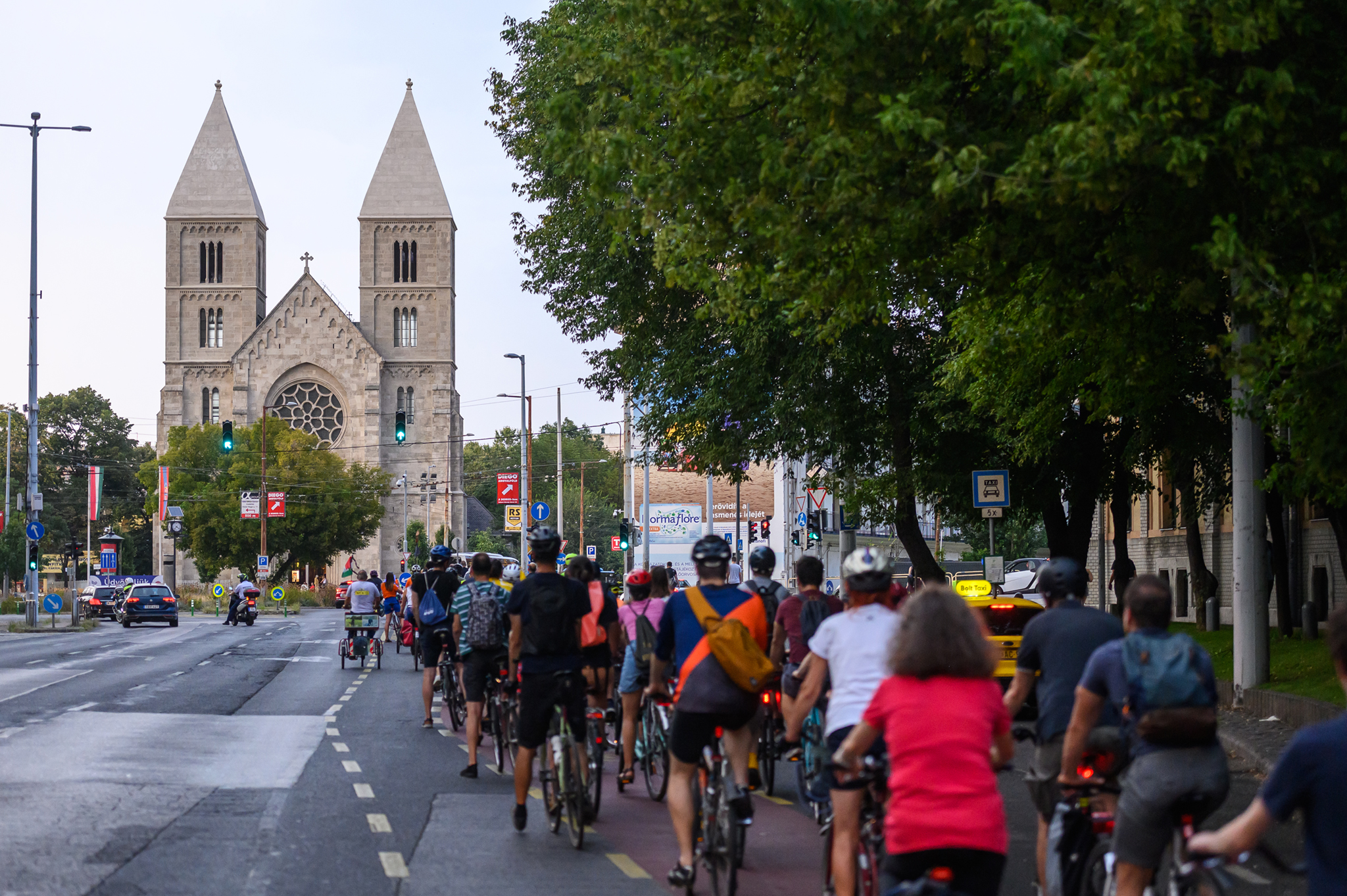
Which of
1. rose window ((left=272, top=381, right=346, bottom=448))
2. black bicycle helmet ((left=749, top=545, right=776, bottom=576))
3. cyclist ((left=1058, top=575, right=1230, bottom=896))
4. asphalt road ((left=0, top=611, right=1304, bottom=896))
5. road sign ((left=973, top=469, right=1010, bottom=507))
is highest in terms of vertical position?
rose window ((left=272, top=381, right=346, bottom=448))

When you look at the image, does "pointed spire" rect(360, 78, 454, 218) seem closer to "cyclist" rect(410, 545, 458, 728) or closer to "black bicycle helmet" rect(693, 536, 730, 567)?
"cyclist" rect(410, 545, 458, 728)

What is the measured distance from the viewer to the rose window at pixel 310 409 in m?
100

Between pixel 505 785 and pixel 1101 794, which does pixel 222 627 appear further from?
pixel 1101 794

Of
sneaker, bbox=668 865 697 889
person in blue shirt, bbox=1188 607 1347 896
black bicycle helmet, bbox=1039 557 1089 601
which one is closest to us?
person in blue shirt, bbox=1188 607 1347 896

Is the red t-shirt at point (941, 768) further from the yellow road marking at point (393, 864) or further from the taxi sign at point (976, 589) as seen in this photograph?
the taxi sign at point (976, 589)

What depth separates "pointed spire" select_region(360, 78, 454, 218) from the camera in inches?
4040

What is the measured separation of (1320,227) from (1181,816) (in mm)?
6318

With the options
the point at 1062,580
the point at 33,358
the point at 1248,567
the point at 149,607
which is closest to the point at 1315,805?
the point at 1062,580

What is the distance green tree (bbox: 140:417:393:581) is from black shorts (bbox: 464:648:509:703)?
7510 centimetres

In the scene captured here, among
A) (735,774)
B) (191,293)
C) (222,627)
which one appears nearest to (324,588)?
(191,293)

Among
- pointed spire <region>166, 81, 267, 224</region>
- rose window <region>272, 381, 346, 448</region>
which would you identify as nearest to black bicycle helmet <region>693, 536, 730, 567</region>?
rose window <region>272, 381, 346, 448</region>

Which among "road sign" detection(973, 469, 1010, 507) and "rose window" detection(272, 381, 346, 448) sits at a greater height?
"rose window" detection(272, 381, 346, 448)

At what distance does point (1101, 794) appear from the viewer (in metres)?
6.07

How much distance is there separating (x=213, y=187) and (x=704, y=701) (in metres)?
102
